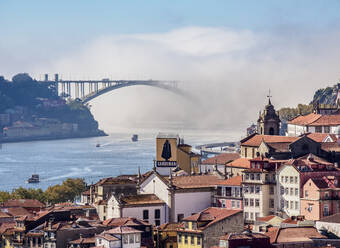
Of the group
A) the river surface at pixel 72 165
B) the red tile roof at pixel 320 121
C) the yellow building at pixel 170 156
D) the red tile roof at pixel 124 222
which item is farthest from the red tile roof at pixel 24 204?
the river surface at pixel 72 165

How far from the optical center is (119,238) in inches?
1428

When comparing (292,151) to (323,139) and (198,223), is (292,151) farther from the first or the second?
(198,223)

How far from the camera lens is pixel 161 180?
43.2m

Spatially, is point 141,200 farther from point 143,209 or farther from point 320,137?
point 320,137

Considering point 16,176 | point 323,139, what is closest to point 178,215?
point 323,139

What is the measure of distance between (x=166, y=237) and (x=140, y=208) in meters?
3.14

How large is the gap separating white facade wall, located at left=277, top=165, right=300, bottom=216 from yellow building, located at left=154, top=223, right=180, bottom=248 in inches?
156

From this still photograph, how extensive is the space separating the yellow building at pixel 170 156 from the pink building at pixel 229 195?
608 cm

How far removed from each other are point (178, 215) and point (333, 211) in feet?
19.3

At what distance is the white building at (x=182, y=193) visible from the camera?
42062mm

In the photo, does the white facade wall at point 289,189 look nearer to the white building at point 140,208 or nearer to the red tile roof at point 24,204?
the white building at point 140,208

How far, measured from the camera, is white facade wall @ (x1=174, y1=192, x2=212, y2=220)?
138 ft

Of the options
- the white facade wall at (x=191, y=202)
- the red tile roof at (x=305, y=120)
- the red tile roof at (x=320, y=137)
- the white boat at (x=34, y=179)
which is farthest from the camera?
the white boat at (x=34, y=179)

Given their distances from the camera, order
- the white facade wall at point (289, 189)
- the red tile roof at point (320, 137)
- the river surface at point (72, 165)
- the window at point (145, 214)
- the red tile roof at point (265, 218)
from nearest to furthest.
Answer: the red tile roof at point (265, 218)
the white facade wall at point (289, 189)
the window at point (145, 214)
the red tile roof at point (320, 137)
the river surface at point (72, 165)
